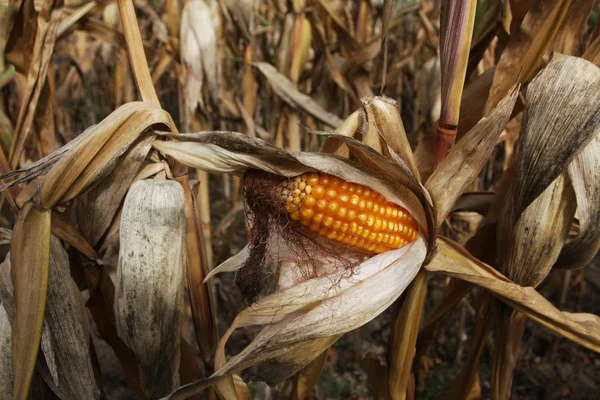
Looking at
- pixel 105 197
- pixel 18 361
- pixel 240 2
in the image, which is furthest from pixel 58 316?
pixel 240 2

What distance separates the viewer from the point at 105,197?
2.67 ft

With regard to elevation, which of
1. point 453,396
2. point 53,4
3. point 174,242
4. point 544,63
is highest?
point 53,4

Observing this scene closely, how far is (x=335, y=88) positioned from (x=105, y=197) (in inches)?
56.4

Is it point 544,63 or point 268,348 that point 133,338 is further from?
point 544,63

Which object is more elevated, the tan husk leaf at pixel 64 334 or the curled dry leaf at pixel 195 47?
the curled dry leaf at pixel 195 47

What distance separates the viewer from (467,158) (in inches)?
28.1

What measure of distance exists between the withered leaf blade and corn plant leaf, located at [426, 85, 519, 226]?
0.05 metres

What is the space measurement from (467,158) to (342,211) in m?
0.21

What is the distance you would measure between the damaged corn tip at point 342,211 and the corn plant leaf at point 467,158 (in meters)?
0.07

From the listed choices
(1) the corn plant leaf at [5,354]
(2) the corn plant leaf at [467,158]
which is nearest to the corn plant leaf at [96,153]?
(1) the corn plant leaf at [5,354]

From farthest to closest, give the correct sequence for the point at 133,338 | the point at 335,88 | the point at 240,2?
the point at 335,88, the point at 240,2, the point at 133,338

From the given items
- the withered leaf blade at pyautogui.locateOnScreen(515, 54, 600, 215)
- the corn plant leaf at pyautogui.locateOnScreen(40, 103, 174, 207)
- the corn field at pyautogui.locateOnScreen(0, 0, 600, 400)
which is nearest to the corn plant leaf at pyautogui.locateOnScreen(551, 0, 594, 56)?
the corn field at pyautogui.locateOnScreen(0, 0, 600, 400)

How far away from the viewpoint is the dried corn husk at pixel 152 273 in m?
0.72

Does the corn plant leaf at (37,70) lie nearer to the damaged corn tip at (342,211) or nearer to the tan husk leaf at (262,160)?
the tan husk leaf at (262,160)
